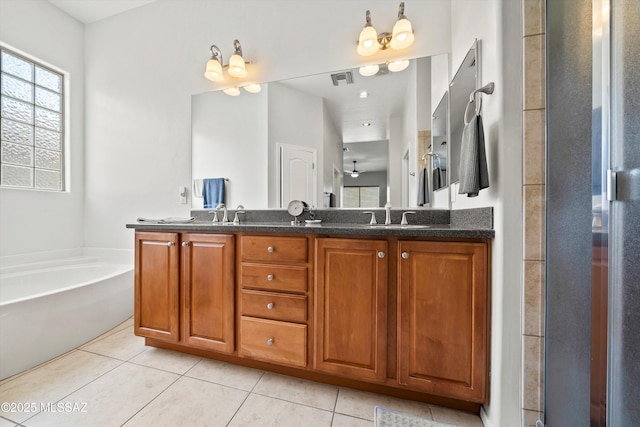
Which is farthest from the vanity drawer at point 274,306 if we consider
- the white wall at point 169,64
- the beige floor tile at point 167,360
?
the white wall at point 169,64

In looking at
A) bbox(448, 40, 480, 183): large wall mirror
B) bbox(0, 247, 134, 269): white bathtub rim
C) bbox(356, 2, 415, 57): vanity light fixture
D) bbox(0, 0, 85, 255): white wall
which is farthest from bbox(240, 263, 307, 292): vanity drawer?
bbox(0, 0, 85, 255): white wall

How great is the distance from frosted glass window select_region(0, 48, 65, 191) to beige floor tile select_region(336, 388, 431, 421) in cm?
349

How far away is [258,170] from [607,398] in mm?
2138

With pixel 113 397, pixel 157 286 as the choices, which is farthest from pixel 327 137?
pixel 113 397

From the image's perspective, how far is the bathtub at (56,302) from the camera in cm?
153

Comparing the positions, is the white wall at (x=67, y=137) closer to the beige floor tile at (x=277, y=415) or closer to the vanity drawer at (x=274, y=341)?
the vanity drawer at (x=274, y=341)

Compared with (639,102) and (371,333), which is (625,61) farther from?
(371,333)

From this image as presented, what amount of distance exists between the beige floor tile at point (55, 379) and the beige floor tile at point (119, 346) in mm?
54

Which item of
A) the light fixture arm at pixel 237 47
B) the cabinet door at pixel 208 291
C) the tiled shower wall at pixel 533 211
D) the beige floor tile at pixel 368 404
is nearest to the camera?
the tiled shower wall at pixel 533 211

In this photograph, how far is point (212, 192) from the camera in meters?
2.25

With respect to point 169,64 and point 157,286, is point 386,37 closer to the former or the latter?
point 169,64

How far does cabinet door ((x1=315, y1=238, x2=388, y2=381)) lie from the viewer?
4.10 ft

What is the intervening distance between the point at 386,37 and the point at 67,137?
3.43 m

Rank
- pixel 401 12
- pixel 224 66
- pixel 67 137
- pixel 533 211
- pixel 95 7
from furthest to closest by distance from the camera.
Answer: pixel 67 137
pixel 95 7
pixel 224 66
pixel 401 12
pixel 533 211
